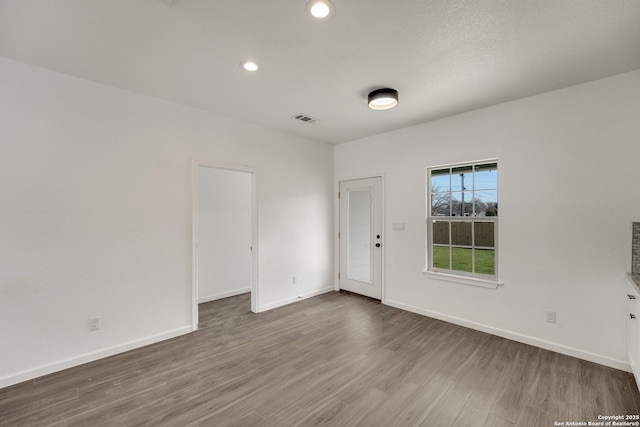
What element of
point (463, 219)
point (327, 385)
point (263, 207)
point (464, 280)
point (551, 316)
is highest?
point (263, 207)

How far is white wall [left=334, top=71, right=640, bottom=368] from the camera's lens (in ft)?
8.39

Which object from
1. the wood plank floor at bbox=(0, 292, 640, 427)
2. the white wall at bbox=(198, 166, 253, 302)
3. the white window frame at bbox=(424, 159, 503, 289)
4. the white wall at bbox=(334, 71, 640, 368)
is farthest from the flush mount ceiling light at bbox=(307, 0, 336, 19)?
the white wall at bbox=(198, 166, 253, 302)

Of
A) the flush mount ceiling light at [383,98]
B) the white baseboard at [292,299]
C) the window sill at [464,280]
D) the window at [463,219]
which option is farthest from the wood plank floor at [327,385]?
the flush mount ceiling light at [383,98]

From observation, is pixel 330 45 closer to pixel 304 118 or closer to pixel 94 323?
pixel 304 118

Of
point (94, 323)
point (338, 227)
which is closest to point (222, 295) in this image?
point (94, 323)

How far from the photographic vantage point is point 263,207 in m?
4.15

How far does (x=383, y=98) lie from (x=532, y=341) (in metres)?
3.23

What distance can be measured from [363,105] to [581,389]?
11.5 feet

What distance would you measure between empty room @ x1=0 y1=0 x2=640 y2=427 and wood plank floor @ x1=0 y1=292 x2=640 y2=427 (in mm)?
22

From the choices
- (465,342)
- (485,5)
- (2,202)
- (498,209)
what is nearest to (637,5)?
(485,5)

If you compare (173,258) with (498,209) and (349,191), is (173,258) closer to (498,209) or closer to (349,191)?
(349,191)

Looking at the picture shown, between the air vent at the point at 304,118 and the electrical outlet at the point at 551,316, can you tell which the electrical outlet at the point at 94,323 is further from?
the electrical outlet at the point at 551,316

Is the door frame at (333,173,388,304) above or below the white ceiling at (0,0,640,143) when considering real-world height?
below

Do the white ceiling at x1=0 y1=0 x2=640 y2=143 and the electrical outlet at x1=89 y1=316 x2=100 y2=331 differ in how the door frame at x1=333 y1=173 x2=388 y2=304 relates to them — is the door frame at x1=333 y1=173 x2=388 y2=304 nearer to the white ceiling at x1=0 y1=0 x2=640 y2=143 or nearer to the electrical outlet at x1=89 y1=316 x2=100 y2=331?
the white ceiling at x1=0 y1=0 x2=640 y2=143
